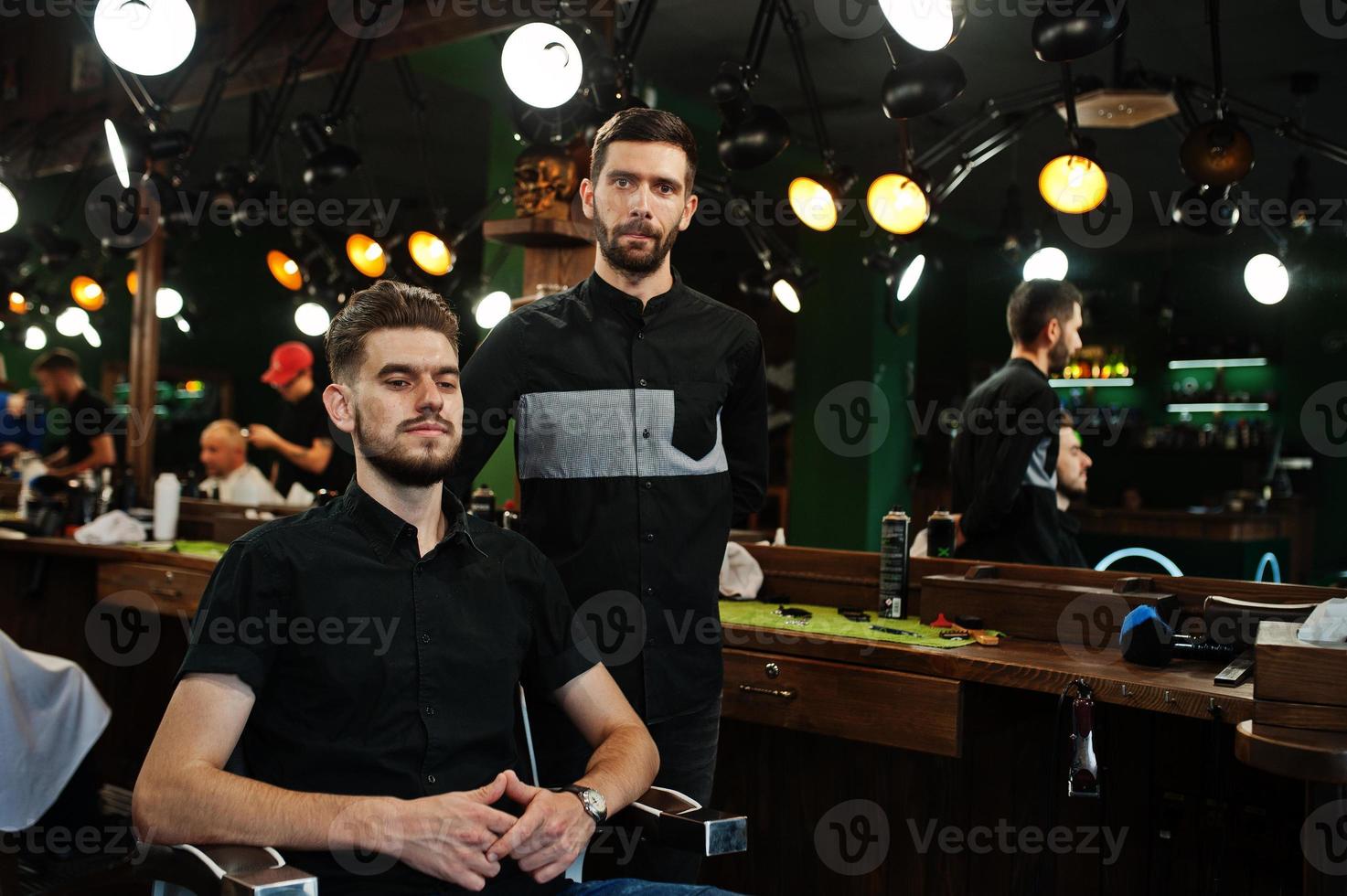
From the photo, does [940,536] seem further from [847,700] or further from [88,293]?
[88,293]

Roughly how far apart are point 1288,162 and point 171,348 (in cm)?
848

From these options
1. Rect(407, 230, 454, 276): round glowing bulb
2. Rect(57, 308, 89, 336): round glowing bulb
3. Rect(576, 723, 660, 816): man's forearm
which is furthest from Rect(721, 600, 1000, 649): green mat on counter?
Rect(57, 308, 89, 336): round glowing bulb

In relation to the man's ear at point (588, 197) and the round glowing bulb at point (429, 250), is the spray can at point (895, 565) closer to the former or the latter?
the man's ear at point (588, 197)

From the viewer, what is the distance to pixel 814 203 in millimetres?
4121

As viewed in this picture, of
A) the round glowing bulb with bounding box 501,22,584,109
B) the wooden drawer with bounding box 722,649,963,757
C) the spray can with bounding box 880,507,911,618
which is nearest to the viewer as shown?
the wooden drawer with bounding box 722,649,963,757

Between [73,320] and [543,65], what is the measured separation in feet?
19.7

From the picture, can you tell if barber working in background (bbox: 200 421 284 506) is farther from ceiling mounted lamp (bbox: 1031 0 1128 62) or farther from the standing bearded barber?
ceiling mounted lamp (bbox: 1031 0 1128 62)

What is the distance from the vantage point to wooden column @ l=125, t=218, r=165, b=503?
19.6ft

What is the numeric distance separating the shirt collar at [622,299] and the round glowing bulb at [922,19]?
0.93 m

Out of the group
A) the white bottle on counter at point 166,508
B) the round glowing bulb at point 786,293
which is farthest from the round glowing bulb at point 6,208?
the round glowing bulb at point 786,293

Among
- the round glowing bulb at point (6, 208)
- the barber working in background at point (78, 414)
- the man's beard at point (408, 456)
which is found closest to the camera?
the man's beard at point (408, 456)

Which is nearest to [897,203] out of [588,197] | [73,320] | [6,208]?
[588,197]

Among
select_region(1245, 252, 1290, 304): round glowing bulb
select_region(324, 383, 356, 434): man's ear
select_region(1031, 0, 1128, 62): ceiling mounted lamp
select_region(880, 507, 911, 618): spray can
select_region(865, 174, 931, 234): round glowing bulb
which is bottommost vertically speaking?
select_region(880, 507, 911, 618): spray can

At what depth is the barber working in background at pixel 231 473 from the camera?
5.29 m
